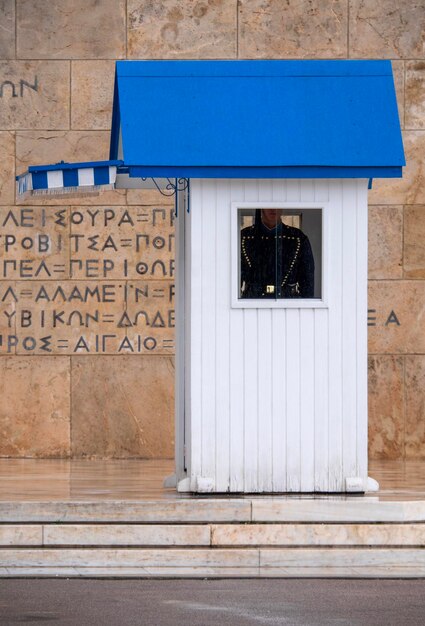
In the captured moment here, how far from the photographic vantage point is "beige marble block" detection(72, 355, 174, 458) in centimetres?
1839

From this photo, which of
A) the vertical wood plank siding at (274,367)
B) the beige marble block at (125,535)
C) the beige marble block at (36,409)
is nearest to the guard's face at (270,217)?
the vertical wood plank siding at (274,367)

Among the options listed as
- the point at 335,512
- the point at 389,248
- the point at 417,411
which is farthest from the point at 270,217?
the point at 417,411

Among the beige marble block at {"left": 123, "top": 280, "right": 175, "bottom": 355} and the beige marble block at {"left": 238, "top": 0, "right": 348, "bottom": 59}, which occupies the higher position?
the beige marble block at {"left": 238, "top": 0, "right": 348, "bottom": 59}

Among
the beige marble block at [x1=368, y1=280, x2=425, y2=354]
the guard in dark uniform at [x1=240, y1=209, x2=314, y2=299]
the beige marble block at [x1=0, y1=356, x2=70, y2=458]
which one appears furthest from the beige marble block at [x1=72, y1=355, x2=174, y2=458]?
the guard in dark uniform at [x1=240, y1=209, x2=314, y2=299]

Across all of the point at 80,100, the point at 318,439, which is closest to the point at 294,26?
the point at 80,100

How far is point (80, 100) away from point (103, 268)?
6.29ft

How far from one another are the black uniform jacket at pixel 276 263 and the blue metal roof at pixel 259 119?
52 centimetres

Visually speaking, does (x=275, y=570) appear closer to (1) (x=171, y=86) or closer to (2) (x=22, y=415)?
(1) (x=171, y=86)

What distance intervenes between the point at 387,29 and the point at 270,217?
19.2 ft

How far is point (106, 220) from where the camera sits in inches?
728

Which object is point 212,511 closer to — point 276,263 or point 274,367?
point 274,367

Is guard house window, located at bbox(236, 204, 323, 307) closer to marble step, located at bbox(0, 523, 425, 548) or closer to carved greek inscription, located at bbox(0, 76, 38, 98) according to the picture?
marble step, located at bbox(0, 523, 425, 548)

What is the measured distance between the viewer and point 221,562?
12.1m

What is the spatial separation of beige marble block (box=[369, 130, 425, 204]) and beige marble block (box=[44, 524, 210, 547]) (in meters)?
7.18
